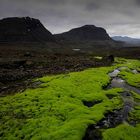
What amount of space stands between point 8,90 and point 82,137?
17636 millimetres

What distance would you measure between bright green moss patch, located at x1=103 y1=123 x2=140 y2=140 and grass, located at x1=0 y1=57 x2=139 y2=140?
30cm

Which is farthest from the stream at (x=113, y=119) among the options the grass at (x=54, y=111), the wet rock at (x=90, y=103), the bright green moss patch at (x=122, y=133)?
the wet rock at (x=90, y=103)

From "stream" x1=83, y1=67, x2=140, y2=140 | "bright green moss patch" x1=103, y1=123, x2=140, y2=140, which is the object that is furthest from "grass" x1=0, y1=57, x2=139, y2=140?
"stream" x1=83, y1=67, x2=140, y2=140

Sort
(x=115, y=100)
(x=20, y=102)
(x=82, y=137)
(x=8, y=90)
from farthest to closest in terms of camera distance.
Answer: (x=8, y=90), (x=115, y=100), (x=20, y=102), (x=82, y=137)

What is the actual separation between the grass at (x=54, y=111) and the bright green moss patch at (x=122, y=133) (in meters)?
0.30

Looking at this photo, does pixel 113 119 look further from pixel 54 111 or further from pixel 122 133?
pixel 54 111

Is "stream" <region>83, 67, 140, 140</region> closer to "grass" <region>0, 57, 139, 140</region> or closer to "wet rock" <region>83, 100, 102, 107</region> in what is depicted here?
"grass" <region>0, 57, 139, 140</region>

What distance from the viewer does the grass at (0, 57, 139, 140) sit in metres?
18.3

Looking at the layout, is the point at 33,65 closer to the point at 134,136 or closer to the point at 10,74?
the point at 10,74

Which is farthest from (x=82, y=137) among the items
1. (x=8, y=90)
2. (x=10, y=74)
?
(x=10, y=74)

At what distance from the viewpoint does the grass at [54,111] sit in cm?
1827

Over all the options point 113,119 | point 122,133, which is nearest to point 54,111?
point 113,119

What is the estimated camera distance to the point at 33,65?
58.1 m

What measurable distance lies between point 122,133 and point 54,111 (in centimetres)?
620
